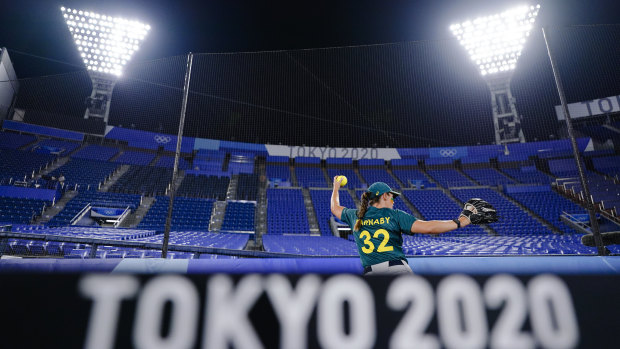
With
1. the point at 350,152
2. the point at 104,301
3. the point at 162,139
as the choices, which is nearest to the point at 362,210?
the point at 104,301

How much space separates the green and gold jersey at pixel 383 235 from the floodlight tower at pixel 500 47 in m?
17.5

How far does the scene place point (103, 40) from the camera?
56.3 ft

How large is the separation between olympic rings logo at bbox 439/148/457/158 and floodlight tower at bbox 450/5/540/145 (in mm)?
Answer: 4940

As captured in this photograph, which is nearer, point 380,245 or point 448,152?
point 380,245

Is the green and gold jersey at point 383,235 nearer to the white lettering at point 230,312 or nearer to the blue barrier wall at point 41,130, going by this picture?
the white lettering at point 230,312

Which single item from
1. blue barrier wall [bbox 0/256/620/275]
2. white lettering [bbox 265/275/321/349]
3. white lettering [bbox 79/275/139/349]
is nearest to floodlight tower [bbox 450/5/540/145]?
blue barrier wall [bbox 0/256/620/275]

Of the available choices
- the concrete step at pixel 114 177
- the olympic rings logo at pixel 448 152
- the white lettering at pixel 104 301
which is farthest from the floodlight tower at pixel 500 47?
the concrete step at pixel 114 177

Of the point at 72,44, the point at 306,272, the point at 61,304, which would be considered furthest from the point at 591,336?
the point at 72,44

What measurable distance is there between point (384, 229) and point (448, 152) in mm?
27860

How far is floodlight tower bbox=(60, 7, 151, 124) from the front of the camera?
15.7 m

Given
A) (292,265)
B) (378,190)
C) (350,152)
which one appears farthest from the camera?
(350,152)

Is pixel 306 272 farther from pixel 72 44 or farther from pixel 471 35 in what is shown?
pixel 72 44

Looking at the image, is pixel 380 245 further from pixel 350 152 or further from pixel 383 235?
pixel 350 152

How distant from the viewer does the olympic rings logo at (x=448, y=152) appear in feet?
85.8
